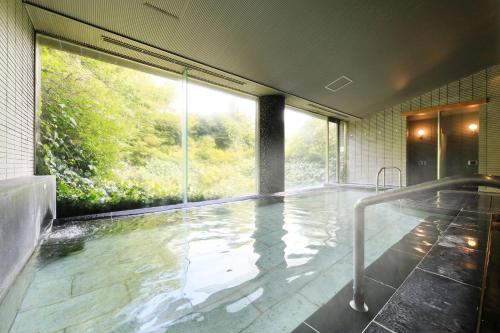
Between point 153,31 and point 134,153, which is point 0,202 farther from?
point 134,153

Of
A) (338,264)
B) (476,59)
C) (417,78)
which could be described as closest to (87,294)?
(338,264)

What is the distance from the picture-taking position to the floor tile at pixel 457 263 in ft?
4.71

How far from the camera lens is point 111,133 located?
4762 millimetres

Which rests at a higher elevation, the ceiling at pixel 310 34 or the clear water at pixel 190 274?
the ceiling at pixel 310 34

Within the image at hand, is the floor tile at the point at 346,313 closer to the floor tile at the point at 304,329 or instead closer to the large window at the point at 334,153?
the floor tile at the point at 304,329

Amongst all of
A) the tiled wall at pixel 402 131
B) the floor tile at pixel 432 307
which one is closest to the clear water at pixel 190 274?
the floor tile at pixel 432 307

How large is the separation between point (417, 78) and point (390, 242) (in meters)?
6.02

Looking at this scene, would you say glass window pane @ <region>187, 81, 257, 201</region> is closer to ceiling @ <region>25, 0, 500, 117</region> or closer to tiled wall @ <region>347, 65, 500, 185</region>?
ceiling @ <region>25, 0, 500, 117</region>

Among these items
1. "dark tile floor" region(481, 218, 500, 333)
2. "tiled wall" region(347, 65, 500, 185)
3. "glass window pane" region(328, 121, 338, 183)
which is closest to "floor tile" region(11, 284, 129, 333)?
"dark tile floor" region(481, 218, 500, 333)

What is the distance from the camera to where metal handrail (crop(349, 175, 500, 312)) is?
114 cm

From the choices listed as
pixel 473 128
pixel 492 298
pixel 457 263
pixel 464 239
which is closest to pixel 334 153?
pixel 473 128

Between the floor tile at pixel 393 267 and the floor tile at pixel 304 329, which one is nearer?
the floor tile at pixel 304 329

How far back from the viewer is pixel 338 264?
73.8 inches

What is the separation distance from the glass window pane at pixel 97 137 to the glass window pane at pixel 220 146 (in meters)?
Result: 2.03
